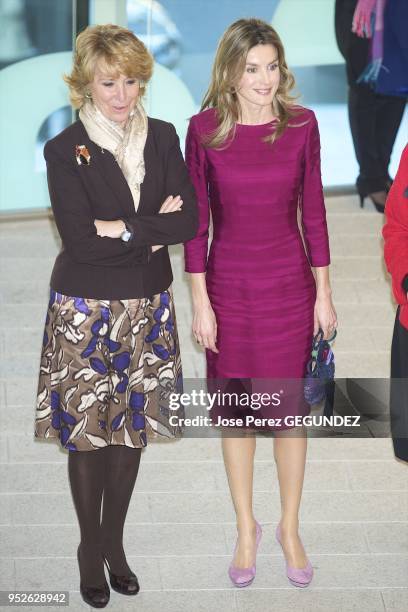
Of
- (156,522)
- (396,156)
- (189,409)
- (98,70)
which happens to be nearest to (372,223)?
(396,156)

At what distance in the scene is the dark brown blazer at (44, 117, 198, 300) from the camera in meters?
3.62

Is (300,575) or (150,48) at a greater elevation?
(150,48)

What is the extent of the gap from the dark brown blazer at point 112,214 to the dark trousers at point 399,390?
720mm

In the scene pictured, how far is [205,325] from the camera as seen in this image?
3902 millimetres

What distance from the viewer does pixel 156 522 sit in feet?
14.5

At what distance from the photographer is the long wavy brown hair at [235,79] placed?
3.65 m

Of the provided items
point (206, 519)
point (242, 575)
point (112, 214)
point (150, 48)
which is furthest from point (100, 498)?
point (150, 48)

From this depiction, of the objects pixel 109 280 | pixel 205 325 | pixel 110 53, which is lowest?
pixel 205 325

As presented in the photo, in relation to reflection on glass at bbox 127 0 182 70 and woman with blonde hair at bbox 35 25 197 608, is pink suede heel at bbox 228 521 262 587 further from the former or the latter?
reflection on glass at bbox 127 0 182 70

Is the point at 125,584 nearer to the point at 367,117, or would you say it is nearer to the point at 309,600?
the point at 309,600

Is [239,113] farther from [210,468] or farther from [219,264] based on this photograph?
[210,468]

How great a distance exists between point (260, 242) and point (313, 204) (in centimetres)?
21

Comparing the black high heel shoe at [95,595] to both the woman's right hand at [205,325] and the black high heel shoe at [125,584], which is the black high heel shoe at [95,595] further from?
the woman's right hand at [205,325]

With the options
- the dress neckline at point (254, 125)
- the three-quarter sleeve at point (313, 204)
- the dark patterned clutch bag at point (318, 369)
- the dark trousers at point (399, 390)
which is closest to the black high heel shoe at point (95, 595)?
the dark patterned clutch bag at point (318, 369)
